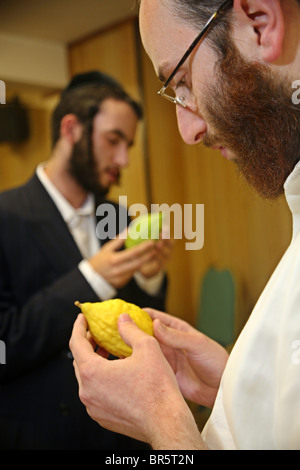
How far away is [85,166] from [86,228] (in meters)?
0.16

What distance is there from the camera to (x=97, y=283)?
2.31ft

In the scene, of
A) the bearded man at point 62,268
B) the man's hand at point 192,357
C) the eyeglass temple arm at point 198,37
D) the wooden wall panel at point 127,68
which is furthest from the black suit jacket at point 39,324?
the wooden wall panel at point 127,68

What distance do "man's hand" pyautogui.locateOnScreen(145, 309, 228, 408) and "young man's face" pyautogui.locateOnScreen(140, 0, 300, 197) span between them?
0.17 meters

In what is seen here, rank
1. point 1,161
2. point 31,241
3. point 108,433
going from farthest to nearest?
point 1,161
point 31,241
point 108,433

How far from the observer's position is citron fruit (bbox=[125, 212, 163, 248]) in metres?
0.79

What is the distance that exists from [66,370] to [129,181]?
1171mm

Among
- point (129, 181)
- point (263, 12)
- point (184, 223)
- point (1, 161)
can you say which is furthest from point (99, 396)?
point (129, 181)

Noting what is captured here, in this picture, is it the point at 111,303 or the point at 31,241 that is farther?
the point at 31,241

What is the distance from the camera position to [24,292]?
767mm

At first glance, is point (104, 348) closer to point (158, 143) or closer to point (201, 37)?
point (201, 37)

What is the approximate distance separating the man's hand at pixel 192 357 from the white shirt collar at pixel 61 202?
0.28 m

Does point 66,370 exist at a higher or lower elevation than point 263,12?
lower

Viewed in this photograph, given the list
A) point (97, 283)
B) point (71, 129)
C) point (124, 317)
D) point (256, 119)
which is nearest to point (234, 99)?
point (256, 119)

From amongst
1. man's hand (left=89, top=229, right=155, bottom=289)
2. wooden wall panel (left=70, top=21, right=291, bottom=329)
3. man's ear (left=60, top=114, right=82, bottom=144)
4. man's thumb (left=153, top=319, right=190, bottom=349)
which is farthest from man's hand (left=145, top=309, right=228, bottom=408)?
wooden wall panel (left=70, top=21, right=291, bottom=329)
